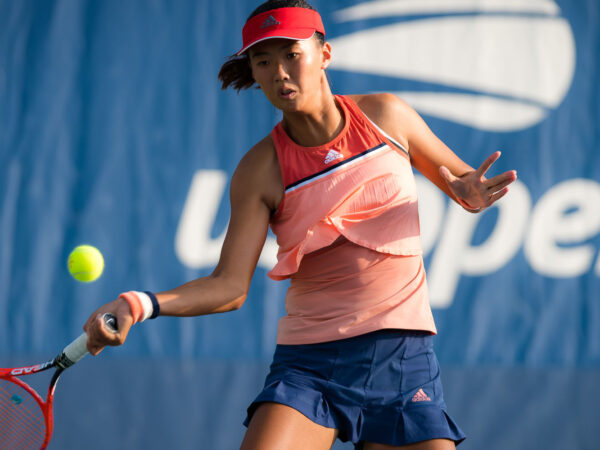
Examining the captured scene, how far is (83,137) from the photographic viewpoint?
13.2 feet

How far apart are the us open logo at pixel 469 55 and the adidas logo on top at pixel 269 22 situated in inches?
74.4

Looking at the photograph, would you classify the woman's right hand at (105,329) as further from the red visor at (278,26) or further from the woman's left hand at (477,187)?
the woman's left hand at (477,187)

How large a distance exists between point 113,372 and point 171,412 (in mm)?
352

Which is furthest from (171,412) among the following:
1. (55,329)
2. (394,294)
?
(394,294)

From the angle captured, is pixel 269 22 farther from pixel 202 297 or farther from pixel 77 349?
pixel 77 349

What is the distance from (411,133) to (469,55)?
6.28 feet

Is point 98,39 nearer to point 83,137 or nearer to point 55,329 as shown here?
point 83,137

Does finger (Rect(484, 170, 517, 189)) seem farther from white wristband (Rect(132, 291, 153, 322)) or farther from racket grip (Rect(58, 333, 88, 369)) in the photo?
racket grip (Rect(58, 333, 88, 369))

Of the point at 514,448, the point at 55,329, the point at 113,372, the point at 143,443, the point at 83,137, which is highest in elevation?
the point at 83,137

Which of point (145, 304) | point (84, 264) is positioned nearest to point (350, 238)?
point (145, 304)

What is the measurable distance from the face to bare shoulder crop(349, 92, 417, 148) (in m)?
0.21

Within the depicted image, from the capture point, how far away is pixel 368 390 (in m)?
2.29

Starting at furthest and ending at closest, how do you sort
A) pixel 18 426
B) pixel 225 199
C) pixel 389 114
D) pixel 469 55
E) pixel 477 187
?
pixel 469 55
pixel 225 199
pixel 18 426
pixel 389 114
pixel 477 187

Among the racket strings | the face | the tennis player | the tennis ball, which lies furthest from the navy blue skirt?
the racket strings
